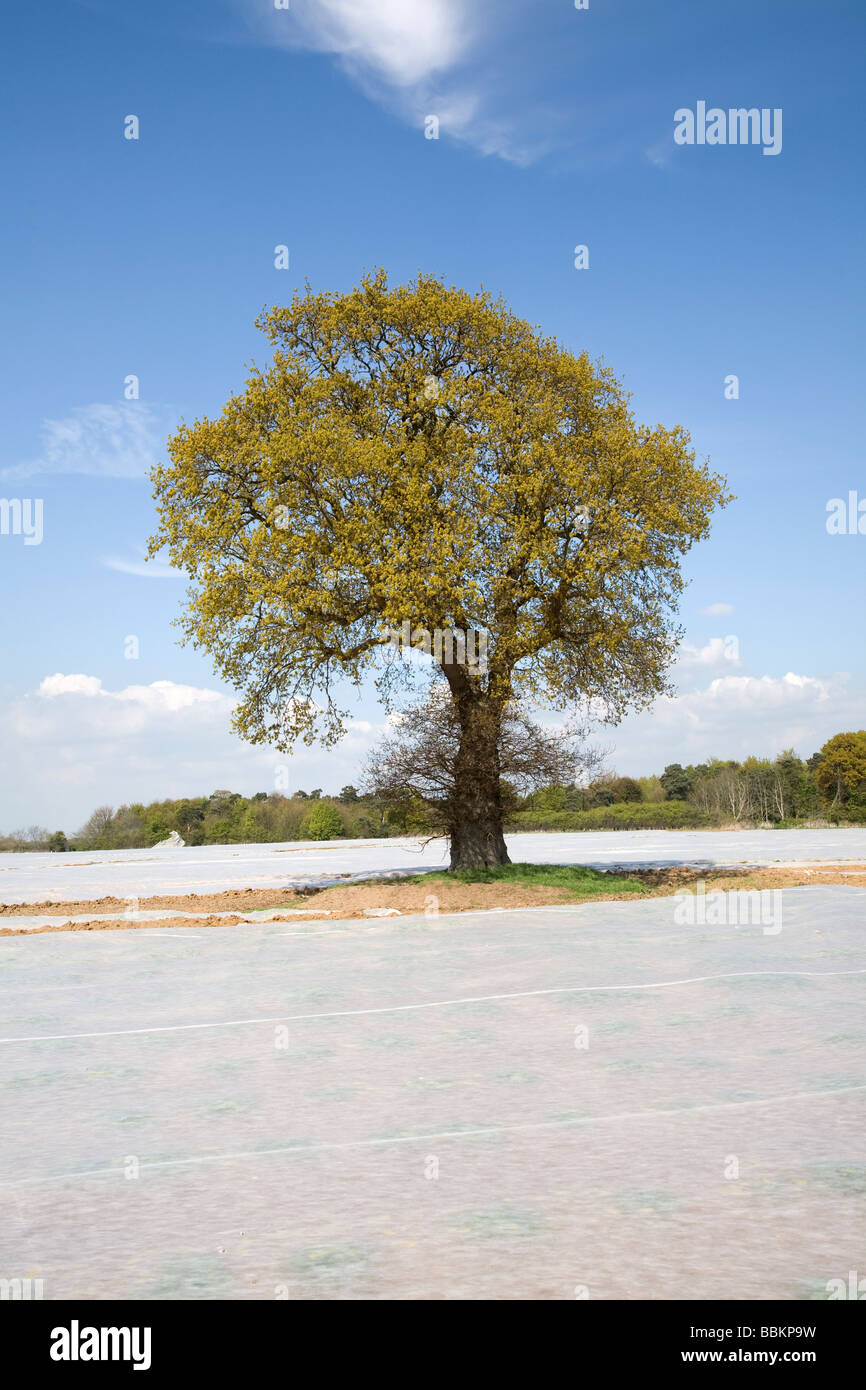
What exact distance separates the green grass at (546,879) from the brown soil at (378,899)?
0.24 m

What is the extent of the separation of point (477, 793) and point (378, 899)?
361 centimetres

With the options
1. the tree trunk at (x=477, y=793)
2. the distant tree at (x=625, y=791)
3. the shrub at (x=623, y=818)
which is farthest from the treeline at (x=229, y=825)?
the tree trunk at (x=477, y=793)

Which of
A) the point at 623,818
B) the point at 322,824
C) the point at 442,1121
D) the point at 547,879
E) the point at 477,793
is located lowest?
the point at 623,818

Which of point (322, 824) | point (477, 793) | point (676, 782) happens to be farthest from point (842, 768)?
point (477, 793)

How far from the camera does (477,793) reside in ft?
74.6

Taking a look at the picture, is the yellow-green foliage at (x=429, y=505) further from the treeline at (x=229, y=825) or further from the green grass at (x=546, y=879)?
the treeline at (x=229, y=825)

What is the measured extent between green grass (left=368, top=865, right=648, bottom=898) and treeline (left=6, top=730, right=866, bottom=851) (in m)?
27.5

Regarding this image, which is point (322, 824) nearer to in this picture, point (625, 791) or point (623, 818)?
point (623, 818)

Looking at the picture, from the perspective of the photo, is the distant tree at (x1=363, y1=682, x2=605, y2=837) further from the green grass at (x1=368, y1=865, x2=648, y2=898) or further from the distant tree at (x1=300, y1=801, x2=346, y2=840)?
the distant tree at (x1=300, y1=801, x2=346, y2=840)

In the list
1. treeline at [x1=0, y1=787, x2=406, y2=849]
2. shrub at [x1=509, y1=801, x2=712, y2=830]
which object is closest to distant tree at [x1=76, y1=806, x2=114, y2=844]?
treeline at [x1=0, y1=787, x2=406, y2=849]

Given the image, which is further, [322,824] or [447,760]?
[322,824]

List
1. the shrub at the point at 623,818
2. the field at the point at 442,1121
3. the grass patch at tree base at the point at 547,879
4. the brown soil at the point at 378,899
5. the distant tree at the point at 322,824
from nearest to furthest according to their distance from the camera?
the field at the point at 442,1121 < the brown soil at the point at 378,899 < the grass patch at tree base at the point at 547,879 < the distant tree at the point at 322,824 < the shrub at the point at 623,818

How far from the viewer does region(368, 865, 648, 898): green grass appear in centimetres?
2139

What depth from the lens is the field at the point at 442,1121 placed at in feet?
13.7
